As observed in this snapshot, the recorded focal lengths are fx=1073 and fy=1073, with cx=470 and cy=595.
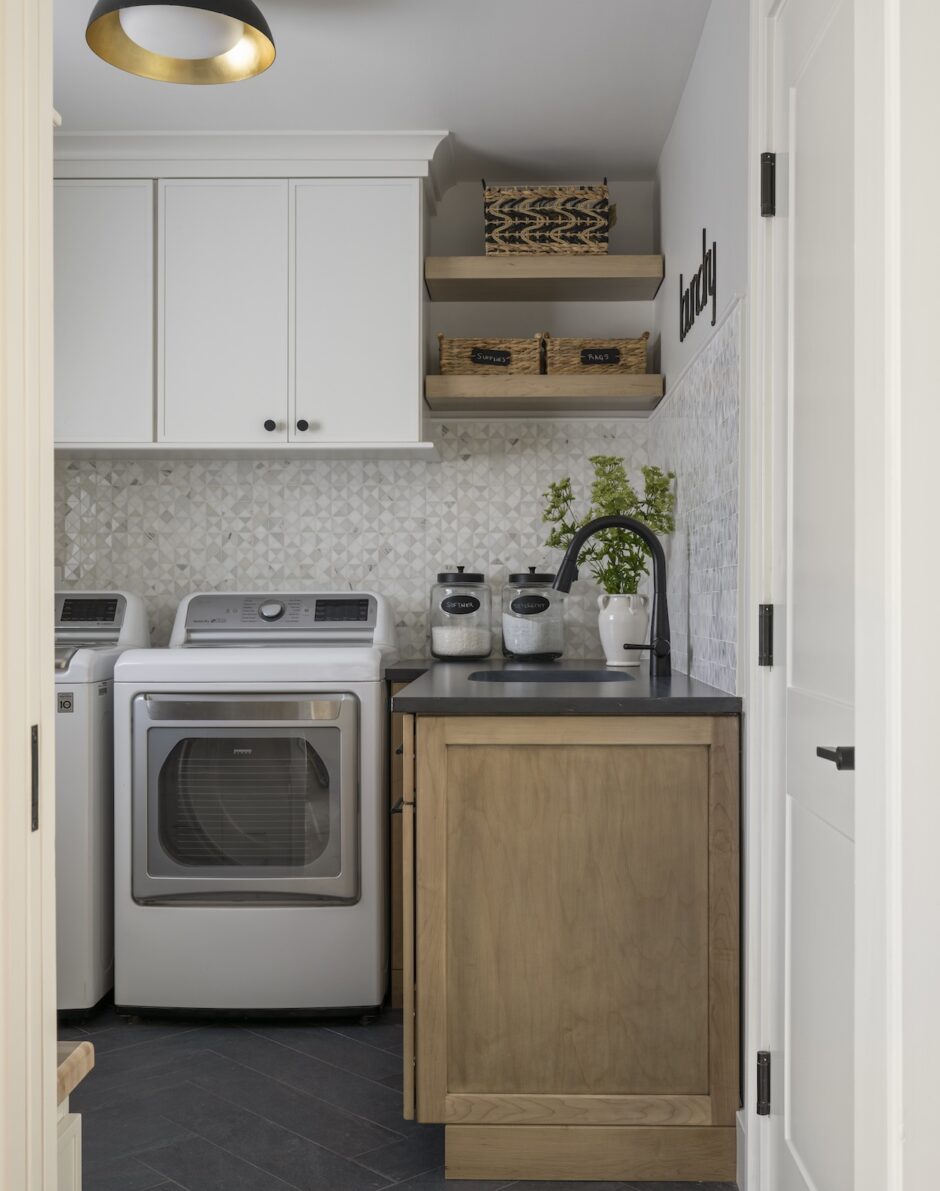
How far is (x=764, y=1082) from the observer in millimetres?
1818

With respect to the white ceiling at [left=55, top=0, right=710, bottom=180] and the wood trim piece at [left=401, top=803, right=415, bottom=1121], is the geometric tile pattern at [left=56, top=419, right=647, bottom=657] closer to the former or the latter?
the white ceiling at [left=55, top=0, right=710, bottom=180]

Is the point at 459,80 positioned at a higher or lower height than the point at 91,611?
higher

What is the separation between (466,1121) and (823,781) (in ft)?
3.25

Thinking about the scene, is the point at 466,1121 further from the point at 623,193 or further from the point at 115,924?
the point at 623,193

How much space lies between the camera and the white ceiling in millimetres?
2395

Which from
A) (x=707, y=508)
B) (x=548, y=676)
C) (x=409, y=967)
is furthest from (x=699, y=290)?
(x=409, y=967)

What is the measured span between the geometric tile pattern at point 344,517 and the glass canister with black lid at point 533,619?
200 millimetres

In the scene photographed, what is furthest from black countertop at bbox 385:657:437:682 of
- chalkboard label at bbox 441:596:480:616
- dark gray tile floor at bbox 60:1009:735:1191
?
dark gray tile floor at bbox 60:1009:735:1191

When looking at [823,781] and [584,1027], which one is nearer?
[823,781]

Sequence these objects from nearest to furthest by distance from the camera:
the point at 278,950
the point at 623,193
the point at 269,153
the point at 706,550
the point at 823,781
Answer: the point at 823,781 < the point at 706,550 < the point at 278,950 < the point at 269,153 < the point at 623,193

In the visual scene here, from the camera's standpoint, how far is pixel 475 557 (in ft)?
11.2

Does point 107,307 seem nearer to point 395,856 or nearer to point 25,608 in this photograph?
point 395,856

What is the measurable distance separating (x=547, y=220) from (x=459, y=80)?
55 cm
